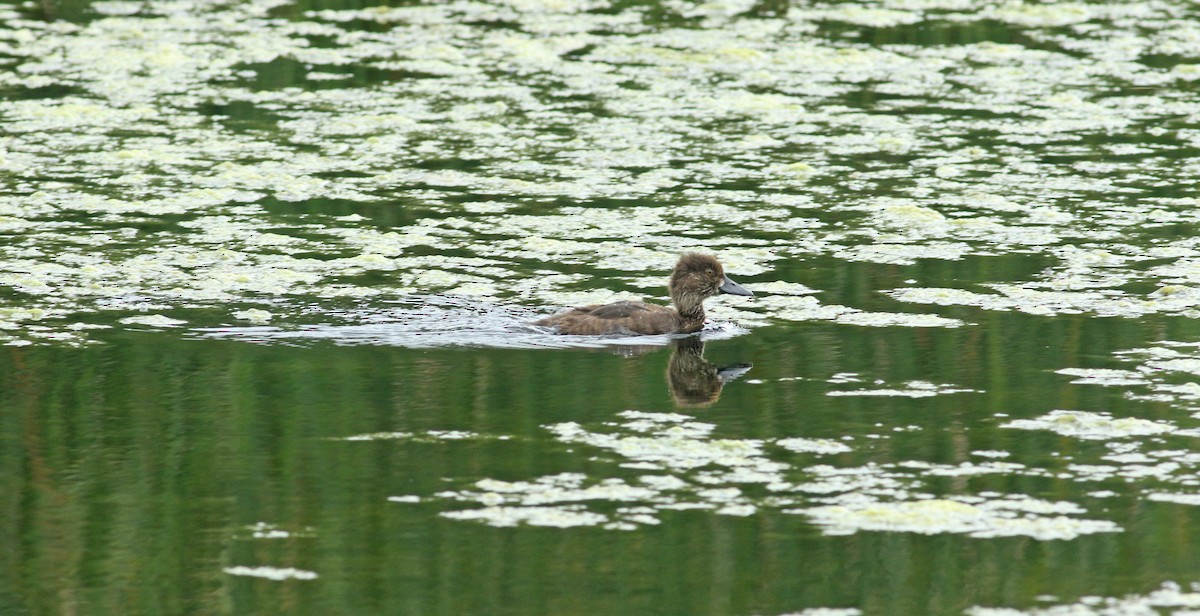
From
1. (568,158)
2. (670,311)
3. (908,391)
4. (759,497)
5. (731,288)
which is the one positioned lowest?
(759,497)

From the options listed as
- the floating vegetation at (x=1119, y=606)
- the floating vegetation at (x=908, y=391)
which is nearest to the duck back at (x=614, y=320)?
the floating vegetation at (x=908, y=391)

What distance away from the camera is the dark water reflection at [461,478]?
6020 mm

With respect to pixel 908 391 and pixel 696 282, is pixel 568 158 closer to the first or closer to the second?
pixel 696 282

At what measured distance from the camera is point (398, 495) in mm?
6875

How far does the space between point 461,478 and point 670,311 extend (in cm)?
340

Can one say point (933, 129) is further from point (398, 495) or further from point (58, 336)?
point (398, 495)

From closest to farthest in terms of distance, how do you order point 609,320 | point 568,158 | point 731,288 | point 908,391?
point 908,391 < point 609,320 < point 731,288 < point 568,158

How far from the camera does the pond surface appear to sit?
20.7 ft

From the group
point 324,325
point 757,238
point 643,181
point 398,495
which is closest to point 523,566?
point 398,495

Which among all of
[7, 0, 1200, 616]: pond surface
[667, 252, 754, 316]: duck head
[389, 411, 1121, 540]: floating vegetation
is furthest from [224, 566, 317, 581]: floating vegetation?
[667, 252, 754, 316]: duck head

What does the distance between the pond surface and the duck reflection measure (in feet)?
0.13

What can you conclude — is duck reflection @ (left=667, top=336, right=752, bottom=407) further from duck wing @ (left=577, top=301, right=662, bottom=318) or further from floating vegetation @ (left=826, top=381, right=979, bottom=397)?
floating vegetation @ (left=826, top=381, right=979, bottom=397)

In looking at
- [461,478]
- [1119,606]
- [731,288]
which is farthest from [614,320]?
[1119,606]

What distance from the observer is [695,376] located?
8945 millimetres
